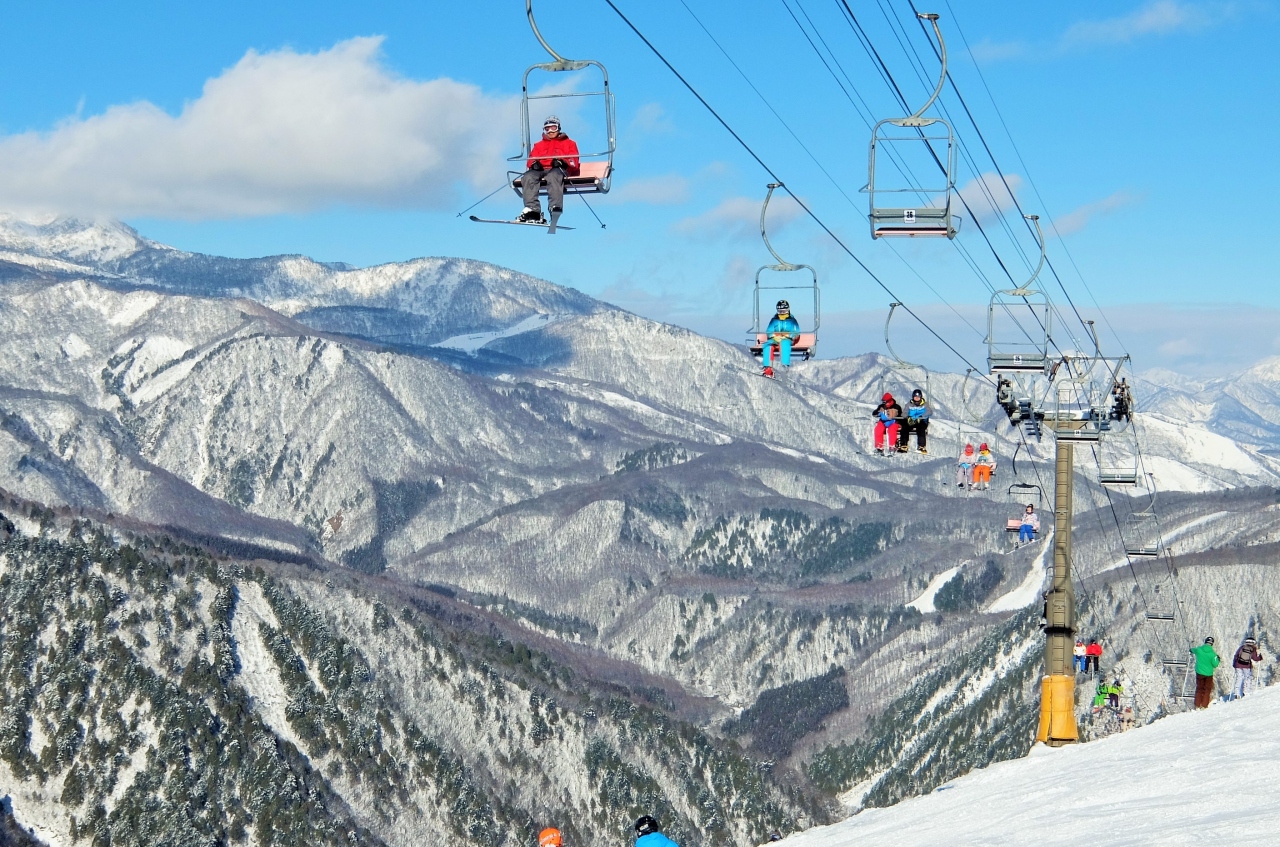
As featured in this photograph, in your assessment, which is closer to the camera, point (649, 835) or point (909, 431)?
point (649, 835)

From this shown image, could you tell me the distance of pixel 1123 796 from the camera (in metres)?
27.6

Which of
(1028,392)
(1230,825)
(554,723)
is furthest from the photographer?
(554,723)

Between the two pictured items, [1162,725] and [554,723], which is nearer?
[1162,725]

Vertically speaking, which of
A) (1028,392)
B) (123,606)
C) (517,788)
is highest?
(1028,392)

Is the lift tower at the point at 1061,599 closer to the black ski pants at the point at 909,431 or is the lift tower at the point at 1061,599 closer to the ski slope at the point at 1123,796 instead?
the ski slope at the point at 1123,796

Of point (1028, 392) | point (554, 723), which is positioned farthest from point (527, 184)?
point (554, 723)

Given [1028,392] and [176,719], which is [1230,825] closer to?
[1028,392]

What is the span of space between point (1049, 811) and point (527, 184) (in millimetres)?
14078

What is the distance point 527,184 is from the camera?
29078mm

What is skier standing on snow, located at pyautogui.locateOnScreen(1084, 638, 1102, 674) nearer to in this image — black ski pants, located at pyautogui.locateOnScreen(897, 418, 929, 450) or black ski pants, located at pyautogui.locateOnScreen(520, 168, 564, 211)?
black ski pants, located at pyautogui.locateOnScreen(897, 418, 929, 450)

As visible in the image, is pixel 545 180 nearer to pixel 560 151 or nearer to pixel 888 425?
pixel 560 151

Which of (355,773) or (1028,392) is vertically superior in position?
(1028,392)

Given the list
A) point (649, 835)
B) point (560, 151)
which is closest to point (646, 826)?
point (649, 835)

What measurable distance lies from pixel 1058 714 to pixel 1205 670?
19.3ft
